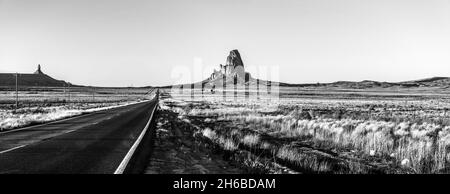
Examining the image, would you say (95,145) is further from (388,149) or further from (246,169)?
(388,149)

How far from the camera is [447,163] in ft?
32.8

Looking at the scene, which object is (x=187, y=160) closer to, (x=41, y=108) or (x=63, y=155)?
(x=63, y=155)

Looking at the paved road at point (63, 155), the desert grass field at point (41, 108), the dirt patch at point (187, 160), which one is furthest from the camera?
the desert grass field at point (41, 108)

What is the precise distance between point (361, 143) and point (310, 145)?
6.40 ft

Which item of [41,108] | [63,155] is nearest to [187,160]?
[63,155]

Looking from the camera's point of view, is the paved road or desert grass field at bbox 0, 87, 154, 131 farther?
desert grass field at bbox 0, 87, 154, 131

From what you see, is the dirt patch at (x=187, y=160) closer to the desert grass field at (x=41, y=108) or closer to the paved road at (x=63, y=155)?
the paved road at (x=63, y=155)

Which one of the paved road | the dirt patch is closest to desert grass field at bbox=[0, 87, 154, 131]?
the paved road

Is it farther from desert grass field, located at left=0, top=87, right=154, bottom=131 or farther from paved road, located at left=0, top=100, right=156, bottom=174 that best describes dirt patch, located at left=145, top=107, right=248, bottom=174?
desert grass field, located at left=0, top=87, right=154, bottom=131

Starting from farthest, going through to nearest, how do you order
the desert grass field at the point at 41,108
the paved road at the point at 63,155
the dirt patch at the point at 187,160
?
the desert grass field at the point at 41,108 → the dirt patch at the point at 187,160 → the paved road at the point at 63,155

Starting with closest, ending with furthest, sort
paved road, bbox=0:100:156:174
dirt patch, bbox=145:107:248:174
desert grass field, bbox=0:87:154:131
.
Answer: paved road, bbox=0:100:156:174 → dirt patch, bbox=145:107:248:174 → desert grass field, bbox=0:87:154:131

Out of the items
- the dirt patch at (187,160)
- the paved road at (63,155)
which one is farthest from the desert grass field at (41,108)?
the dirt patch at (187,160)
